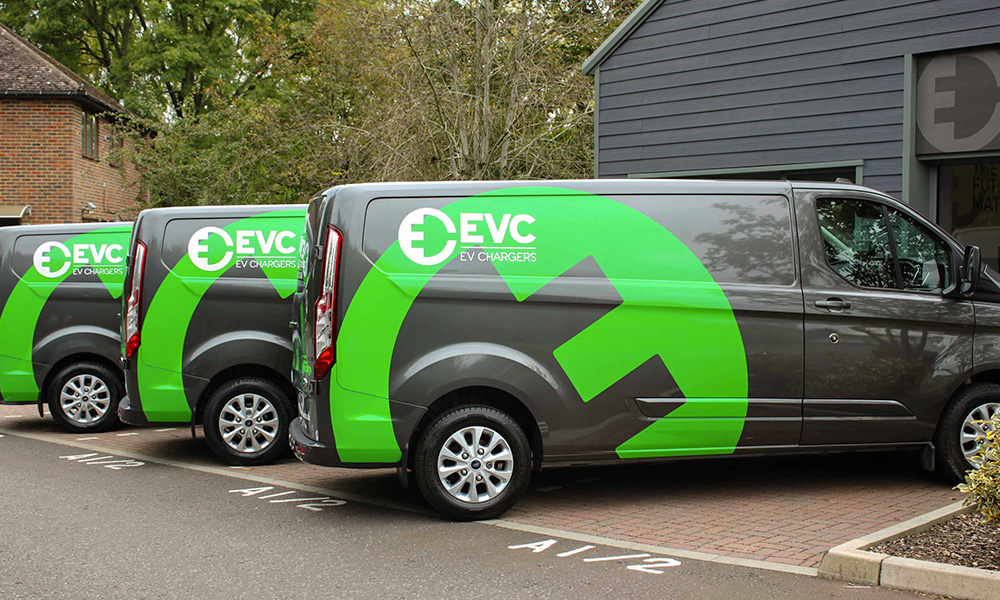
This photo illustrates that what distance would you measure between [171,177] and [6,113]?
514 cm

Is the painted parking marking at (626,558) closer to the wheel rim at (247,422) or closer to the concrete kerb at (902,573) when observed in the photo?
the concrete kerb at (902,573)

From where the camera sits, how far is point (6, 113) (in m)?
23.8

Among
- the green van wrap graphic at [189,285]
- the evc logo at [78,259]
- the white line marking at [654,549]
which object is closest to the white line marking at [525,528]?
the white line marking at [654,549]

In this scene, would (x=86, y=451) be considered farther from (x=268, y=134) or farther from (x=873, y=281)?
(x=268, y=134)

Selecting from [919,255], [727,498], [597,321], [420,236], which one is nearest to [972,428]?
[919,255]

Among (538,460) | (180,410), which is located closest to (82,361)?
(180,410)

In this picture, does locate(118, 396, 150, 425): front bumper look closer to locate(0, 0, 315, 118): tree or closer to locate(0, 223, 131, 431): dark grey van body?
locate(0, 223, 131, 431): dark grey van body

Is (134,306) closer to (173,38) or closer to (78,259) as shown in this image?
(78,259)

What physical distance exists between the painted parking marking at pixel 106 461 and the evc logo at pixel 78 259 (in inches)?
81.7

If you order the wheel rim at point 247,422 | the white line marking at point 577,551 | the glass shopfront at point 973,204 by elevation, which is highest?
the glass shopfront at point 973,204

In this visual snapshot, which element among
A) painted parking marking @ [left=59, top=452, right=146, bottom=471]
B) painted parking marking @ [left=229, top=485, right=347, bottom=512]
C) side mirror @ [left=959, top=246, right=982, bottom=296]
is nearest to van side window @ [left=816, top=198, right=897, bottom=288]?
side mirror @ [left=959, top=246, right=982, bottom=296]

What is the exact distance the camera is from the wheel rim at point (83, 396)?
10.1m

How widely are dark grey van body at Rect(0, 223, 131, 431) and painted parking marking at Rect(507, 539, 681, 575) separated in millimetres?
6116

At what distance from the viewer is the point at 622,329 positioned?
634 cm
